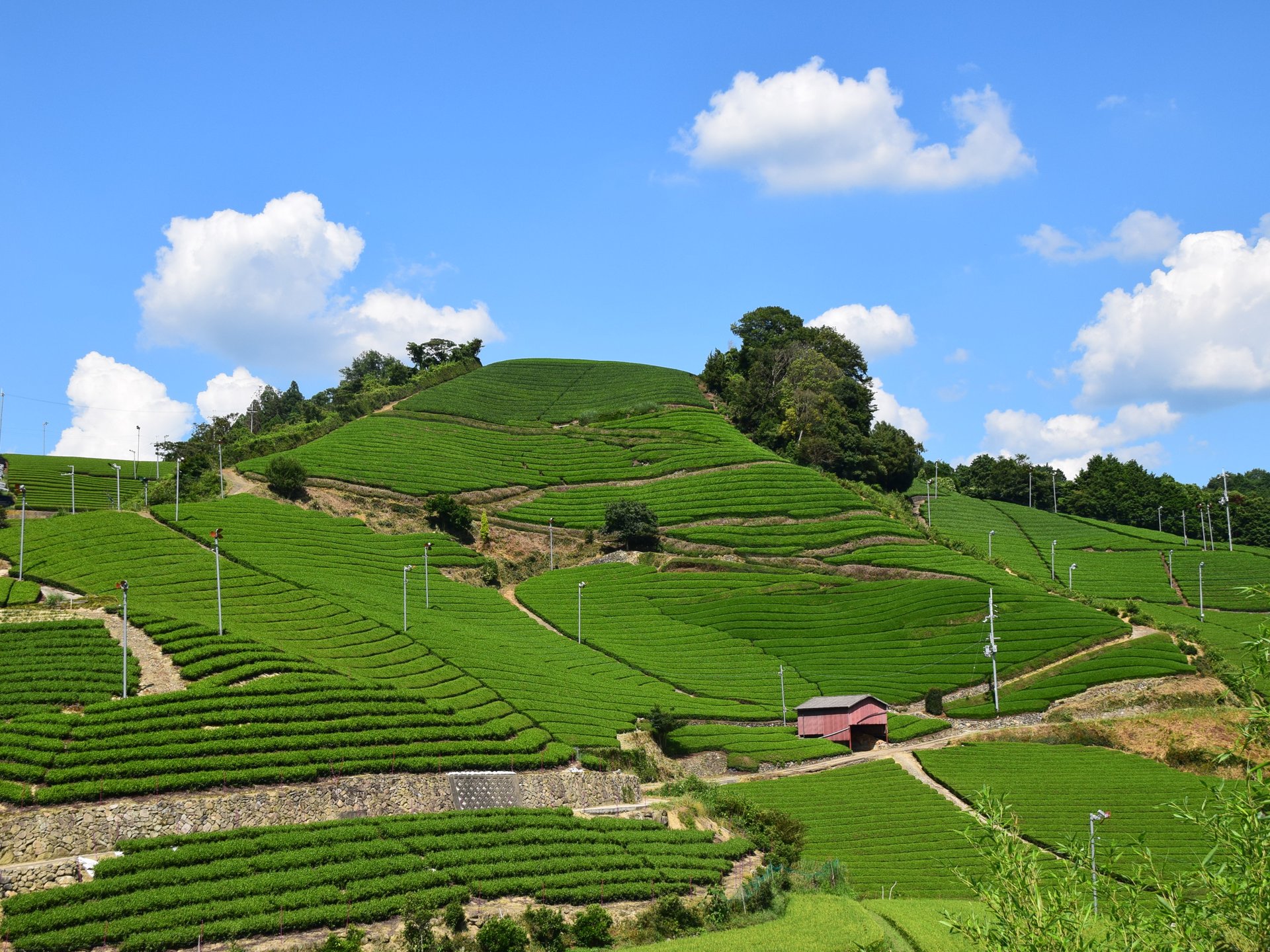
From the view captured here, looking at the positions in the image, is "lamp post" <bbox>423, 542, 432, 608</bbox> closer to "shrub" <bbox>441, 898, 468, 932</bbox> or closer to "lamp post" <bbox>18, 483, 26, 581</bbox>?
"lamp post" <bbox>18, 483, 26, 581</bbox>

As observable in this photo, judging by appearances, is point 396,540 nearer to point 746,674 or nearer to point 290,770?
point 746,674

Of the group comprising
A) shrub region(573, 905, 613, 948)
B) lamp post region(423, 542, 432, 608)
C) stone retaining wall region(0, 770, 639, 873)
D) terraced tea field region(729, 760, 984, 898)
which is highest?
lamp post region(423, 542, 432, 608)

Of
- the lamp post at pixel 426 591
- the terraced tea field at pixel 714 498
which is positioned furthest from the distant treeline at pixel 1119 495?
the lamp post at pixel 426 591

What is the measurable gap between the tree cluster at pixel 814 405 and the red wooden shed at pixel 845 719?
60.0 m

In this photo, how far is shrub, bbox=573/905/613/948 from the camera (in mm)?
30297

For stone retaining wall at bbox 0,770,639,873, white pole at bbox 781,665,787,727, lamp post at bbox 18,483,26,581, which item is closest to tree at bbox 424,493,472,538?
lamp post at bbox 18,483,26,581

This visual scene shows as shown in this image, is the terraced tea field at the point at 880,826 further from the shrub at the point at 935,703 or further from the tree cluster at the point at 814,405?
the tree cluster at the point at 814,405

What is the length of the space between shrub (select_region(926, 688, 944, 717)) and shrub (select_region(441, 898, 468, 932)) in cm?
4156

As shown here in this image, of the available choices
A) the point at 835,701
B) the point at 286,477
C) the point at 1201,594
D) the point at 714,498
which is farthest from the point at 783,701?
the point at 286,477

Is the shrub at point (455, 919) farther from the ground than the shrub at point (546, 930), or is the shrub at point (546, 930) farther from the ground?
the shrub at point (455, 919)

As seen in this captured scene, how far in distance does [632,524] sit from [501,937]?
63580 millimetres

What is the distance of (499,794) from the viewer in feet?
130

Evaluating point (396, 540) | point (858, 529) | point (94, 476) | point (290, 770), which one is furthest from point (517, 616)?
point (94, 476)

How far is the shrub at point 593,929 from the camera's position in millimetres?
30297
